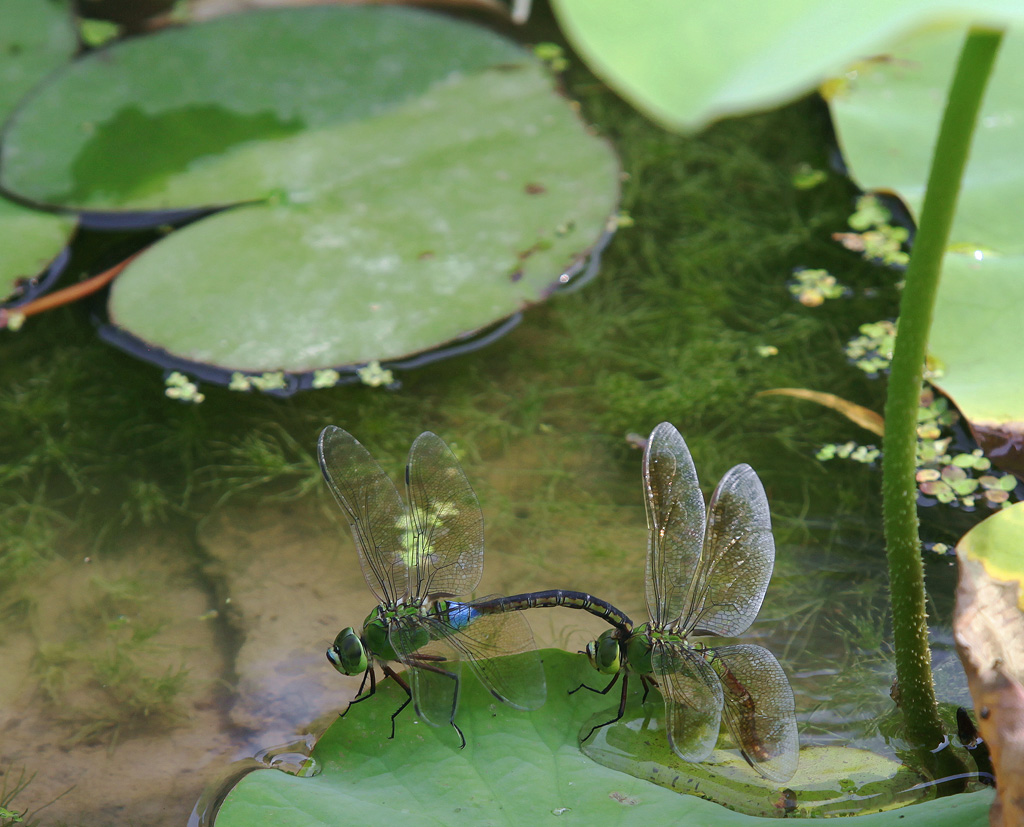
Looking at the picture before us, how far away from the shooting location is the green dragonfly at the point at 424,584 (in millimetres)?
1390

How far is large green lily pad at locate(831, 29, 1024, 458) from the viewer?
67.8 inches

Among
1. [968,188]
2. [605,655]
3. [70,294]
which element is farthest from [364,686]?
[968,188]

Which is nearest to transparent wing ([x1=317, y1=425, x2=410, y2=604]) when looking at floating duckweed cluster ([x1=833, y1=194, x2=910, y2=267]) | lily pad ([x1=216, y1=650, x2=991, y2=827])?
lily pad ([x1=216, y1=650, x2=991, y2=827])

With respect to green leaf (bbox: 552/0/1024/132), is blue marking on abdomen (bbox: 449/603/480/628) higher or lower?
lower

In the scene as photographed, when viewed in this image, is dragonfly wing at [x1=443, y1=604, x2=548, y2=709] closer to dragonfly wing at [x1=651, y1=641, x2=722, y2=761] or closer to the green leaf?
dragonfly wing at [x1=651, y1=641, x2=722, y2=761]

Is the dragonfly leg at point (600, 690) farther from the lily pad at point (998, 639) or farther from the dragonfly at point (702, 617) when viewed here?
the lily pad at point (998, 639)

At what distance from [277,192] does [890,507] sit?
1.70 meters

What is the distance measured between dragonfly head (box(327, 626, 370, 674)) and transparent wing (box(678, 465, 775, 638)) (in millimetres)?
522

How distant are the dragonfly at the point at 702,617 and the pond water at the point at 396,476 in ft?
0.57

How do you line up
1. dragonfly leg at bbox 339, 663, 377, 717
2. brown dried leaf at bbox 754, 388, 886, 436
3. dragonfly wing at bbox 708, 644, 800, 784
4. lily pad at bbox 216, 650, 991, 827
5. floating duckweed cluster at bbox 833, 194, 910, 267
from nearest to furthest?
lily pad at bbox 216, 650, 991, 827 → dragonfly wing at bbox 708, 644, 800, 784 → dragonfly leg at bbox 339, 663, 377, 717 → brown dried leaf at bbox 754, 388, 886, 436 → floating duckweed cluster at bbox 833, 194, 910, 267

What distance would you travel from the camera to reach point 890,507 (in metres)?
1.16

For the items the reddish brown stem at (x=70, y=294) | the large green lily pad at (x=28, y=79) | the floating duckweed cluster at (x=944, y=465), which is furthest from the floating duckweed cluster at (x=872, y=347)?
the large green lily pad at (x=28, y=79)

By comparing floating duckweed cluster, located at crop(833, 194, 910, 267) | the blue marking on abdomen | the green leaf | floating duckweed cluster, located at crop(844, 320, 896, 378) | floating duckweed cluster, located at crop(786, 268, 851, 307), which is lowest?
the blue marking on abdomen

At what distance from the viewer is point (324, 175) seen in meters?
2.33
